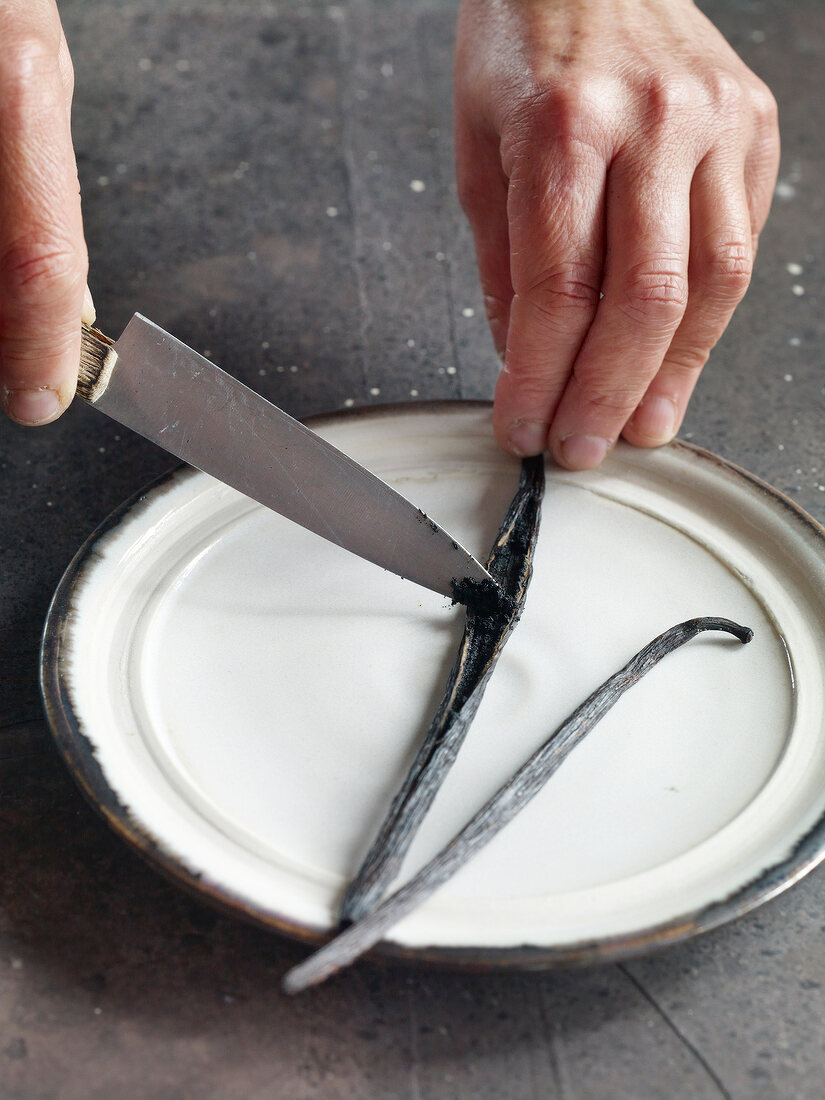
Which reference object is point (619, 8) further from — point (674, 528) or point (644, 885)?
point (644, 885)

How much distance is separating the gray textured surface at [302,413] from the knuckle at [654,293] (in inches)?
13.2

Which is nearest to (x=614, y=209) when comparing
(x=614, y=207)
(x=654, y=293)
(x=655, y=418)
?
(x=614, y=207)

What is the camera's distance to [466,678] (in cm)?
98

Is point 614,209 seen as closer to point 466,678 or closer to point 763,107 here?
point 763,107

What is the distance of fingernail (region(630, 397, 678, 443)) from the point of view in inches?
46.7

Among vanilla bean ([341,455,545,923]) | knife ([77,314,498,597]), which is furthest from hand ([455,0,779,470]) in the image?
knife ([77,314,498,597])

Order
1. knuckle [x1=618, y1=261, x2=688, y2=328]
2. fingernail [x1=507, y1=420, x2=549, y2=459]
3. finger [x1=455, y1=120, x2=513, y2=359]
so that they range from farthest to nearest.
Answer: finger [x1=455, y1=120, x2=513, y2=359]
fingernail [x1=507, y1=420, x2=549, y2=459]
knuckle [x1=618, y1=261, x2=688, y2=328]

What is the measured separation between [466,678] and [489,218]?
74cm

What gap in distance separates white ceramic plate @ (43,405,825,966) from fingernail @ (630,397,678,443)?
3 centimetres

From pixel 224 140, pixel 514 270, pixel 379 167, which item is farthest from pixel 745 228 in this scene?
pixel 224 140

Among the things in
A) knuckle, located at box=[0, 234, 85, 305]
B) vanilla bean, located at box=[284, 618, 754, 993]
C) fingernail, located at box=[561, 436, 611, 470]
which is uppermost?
knuckle, located at box=[0, 234, 85, 305]

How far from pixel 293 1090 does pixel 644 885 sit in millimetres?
313

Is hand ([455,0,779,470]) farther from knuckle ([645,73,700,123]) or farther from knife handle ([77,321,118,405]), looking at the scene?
knife handle ([77,321,118,405])

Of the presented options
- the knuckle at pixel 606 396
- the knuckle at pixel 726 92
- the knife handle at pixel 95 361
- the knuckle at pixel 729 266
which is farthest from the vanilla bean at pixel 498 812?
the knuckle at pixel 726 92
